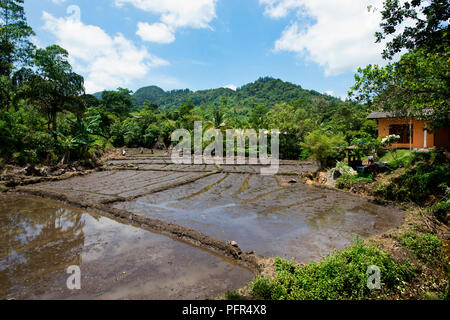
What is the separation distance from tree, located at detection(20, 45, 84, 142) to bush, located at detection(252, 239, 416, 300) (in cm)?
1860

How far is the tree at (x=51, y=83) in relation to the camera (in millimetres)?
16406

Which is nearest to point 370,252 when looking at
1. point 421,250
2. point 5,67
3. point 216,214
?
point 421,250

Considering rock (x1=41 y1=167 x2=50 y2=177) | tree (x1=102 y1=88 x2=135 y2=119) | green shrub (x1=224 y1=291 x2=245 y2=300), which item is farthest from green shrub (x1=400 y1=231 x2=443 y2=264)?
tree (x1=102 y1=88 x2=135 y2=119)

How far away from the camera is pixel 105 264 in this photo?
4961 millimetres

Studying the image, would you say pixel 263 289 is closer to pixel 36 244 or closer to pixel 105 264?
pixel 105 264

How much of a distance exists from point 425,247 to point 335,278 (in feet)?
9.34

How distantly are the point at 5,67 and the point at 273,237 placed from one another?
19.1 metres

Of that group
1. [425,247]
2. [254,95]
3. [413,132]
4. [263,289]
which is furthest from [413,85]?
[254,95]

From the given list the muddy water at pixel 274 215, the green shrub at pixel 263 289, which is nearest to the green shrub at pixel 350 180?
the muddy water at pixel 274 215

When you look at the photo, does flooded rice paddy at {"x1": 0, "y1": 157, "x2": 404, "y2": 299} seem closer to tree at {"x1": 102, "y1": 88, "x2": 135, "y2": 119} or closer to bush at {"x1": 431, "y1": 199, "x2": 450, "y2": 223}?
bush at {"x1": 431, "y1": 199, "x2": 450, "y2": 223}

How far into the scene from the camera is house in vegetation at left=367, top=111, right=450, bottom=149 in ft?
52.6
